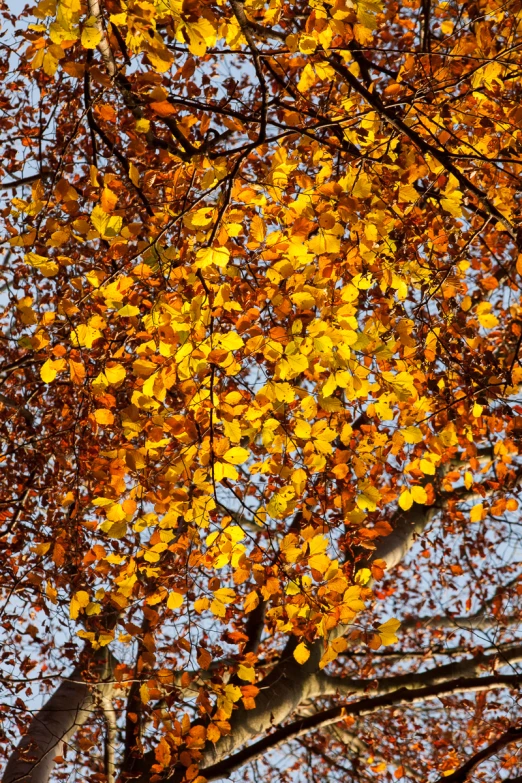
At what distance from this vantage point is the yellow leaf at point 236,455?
8.95ft

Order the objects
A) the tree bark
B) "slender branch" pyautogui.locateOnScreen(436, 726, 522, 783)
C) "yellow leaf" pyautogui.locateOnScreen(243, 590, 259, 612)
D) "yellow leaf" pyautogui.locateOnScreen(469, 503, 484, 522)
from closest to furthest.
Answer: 1. "slender branch" pyautogui.locateOnScreen(436, 726, 522, 783)
2. "yellow leaf" pyautogui.locateOnScreen(243, 590, 259, 612)
3. the tree bark
4. "yellow leaf" pyautogui.locateOnScreen(469, 503, 484, 522)

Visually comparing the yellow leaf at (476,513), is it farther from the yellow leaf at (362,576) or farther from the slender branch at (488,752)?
the slender branch at (488,752)

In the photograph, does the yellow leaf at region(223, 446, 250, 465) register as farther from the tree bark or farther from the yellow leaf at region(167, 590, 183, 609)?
the tree bark

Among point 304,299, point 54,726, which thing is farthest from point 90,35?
point 54,726

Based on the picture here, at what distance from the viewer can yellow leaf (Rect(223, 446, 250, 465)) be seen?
2727mm

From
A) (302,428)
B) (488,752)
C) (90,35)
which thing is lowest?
(488,752)

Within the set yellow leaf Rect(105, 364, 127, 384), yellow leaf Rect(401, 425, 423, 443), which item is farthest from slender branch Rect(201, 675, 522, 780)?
yellow leaf Rect(105, 364, 127, 384)

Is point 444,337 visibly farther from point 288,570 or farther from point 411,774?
point 411,774

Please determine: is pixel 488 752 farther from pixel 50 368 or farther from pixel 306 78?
pixel 306 78

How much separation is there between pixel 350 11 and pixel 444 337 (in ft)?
5.08

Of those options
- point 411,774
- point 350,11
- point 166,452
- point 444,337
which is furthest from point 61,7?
point 411,774

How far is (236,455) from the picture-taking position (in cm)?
274

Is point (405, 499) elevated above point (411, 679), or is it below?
above

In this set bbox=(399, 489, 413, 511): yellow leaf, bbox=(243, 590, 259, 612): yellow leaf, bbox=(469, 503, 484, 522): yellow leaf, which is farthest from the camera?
bbox=(469, 503, 484, 522): yellow leaf
